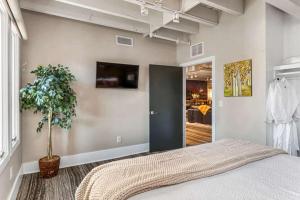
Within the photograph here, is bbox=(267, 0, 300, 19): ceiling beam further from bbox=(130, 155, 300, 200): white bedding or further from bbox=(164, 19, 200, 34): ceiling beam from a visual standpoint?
bbox=(130, 155, 300, 200): white bedding

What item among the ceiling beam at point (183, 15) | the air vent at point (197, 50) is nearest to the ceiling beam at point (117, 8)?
the ceiling beam at point (183, 15)

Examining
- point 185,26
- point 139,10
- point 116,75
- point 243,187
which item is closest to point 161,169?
point 243,187

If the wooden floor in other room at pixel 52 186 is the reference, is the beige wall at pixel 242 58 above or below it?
above

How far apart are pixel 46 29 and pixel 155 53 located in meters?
2.31

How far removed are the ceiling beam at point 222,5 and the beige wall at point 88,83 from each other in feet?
5.25

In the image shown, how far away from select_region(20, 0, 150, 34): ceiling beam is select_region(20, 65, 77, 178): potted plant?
0.93 metres

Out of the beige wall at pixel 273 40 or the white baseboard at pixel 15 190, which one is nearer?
the white baseboard at pixel 15 190

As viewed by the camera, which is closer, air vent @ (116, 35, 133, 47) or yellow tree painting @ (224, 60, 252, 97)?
yellow tree painting @ (224, 60, 252, 97)

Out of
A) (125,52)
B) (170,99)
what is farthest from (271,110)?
(125,52)

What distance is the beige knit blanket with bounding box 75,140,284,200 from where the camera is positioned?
118 centimetres

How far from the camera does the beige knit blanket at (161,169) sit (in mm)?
1178

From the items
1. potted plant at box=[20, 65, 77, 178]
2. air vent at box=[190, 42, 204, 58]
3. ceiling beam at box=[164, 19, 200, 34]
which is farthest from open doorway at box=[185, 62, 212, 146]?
potted plant at box=[20, 65, 77, 178]

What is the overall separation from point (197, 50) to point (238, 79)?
49.1 inches

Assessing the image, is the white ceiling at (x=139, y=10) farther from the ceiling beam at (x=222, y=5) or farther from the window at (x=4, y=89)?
the window at (x=4, y=89)
